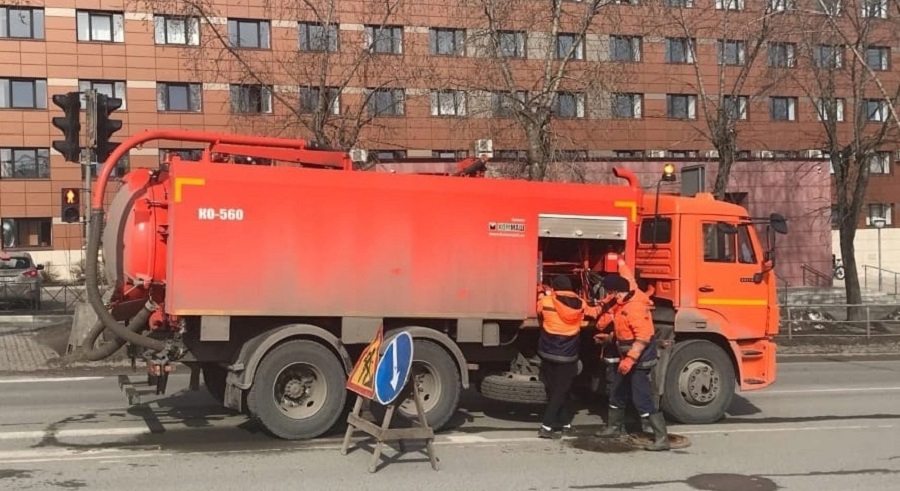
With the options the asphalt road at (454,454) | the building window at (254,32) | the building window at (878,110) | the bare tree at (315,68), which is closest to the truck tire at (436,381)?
the asphalt road at (454,454)

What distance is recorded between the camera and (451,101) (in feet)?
61.5

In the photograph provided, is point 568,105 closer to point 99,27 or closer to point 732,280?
point 732,280

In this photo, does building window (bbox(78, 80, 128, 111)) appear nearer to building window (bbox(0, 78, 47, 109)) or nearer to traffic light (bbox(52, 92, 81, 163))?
building window (bbox(0, 78, 47, 109))

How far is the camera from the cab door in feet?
31.4

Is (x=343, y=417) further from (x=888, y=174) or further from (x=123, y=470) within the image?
(x=888, y=174)

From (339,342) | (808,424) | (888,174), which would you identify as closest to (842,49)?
(808,424)

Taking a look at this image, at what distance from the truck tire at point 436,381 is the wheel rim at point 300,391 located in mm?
657

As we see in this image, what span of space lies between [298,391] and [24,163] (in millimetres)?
35679

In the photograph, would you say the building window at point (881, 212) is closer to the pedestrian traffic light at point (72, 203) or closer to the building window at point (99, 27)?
the building window at point (99, 27)

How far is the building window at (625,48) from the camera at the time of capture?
19.4m

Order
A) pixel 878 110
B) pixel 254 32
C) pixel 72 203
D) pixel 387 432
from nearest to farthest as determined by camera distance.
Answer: pixel 387 432 < pixel 72 203 < pixel 878 110 < pixel 254 32

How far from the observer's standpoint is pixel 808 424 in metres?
9.44

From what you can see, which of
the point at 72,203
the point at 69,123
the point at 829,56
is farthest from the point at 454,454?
the point at 829,56

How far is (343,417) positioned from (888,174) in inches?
1733
